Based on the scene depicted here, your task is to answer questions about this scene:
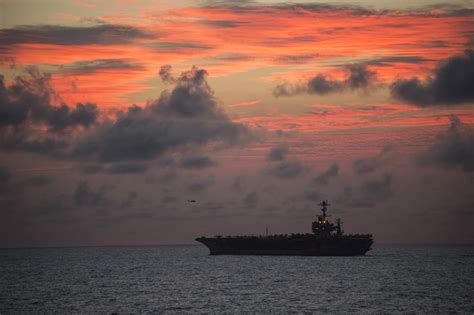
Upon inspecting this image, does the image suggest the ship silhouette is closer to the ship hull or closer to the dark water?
the ship hull

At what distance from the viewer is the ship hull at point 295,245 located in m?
149

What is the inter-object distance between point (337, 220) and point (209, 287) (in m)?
66.8

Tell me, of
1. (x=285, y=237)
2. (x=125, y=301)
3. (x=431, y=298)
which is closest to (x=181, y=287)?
(x=125, y=301)

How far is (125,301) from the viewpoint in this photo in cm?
7731

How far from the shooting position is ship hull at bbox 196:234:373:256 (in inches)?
5876

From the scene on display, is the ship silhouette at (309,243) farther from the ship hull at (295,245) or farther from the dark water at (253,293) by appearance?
the dark water at (253,293)

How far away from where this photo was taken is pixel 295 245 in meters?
155

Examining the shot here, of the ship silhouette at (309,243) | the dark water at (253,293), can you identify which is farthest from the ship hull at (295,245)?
the dark water at (253,293)

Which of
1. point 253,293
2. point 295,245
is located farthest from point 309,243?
point 253,293

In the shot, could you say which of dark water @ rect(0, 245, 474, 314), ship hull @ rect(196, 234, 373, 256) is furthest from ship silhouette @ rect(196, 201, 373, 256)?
dark water @ rect(0, 245, 474, 314)

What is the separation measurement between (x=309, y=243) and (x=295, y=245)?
5130 mm

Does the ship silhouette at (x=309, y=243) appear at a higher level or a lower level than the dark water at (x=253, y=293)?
higher

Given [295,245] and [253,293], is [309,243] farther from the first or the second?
[253,293]

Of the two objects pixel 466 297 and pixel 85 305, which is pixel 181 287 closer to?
pixel 85 305
